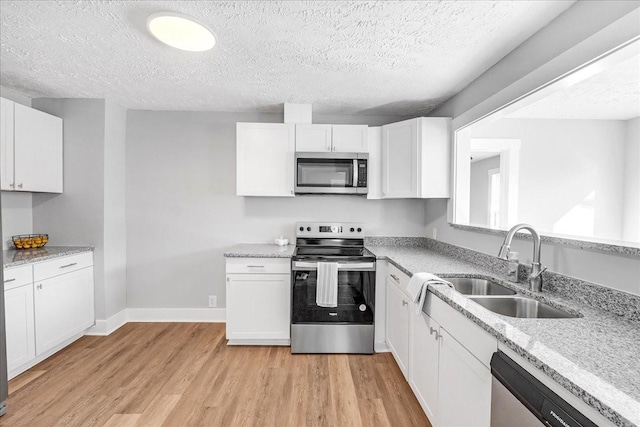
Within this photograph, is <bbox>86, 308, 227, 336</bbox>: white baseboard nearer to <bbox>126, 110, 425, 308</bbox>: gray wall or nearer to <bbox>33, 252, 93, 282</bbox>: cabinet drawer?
<bbox>126, 110, 425, 308</bbox>: gray wall

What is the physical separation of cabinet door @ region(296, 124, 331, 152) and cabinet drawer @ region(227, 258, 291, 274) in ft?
3.72

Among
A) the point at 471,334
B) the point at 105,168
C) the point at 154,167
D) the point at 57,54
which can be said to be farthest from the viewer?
the point at 154,167

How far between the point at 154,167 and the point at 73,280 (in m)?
1.35

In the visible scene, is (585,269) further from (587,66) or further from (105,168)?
(105,168)

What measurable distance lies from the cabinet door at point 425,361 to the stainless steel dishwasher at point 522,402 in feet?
1.84

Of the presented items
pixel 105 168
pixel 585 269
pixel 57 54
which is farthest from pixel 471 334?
pixel 105 168

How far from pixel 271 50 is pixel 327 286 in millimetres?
1860

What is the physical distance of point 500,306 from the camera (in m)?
1.68

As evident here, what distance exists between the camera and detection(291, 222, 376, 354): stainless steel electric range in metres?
2.71

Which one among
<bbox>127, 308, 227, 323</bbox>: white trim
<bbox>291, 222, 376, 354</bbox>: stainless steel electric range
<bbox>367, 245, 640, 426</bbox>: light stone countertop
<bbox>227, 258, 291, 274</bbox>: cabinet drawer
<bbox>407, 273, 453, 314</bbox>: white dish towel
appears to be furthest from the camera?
<bbox>127, 308, 227, 323</bbox>: white trim

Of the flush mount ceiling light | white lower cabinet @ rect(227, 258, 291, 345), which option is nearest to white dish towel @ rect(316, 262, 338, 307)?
white lower cabinet @ rect(227, 258, 291, 345)

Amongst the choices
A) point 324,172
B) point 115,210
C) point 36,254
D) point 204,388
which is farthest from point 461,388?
point 115,210

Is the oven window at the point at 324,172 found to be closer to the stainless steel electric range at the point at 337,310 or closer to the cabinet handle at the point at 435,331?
the stainless steel electric range at the point at 337,310

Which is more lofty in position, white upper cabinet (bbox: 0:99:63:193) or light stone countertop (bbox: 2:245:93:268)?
white upper cabinet (bbox: 0:99:63:193)
